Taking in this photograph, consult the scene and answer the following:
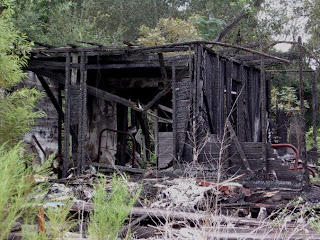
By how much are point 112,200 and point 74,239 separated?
1.92ft

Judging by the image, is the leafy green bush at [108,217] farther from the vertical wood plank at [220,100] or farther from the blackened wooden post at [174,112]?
the vertical wood plank at [220,100]

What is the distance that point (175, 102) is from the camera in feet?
31.9

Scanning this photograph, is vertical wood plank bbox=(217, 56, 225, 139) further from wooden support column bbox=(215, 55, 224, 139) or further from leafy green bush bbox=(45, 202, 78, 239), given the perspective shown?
leafy green bush bbox=(45, 202, 78, 239)

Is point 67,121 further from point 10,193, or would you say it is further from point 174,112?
point 10,193

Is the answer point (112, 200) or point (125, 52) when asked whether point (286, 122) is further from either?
point (112, 200)

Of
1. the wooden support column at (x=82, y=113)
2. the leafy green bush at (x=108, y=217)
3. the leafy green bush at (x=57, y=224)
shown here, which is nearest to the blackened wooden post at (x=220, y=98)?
the wooden support column at (x=82, y=113)

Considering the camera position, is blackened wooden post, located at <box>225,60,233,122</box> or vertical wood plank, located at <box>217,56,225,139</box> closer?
vertical wood plank, located at <box>217,56,225,139</box>

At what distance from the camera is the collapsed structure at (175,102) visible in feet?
29.8

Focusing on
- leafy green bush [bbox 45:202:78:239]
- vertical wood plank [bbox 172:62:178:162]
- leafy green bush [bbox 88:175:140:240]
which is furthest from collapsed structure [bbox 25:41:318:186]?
leafy green bush [bbox 45:202:78:239]

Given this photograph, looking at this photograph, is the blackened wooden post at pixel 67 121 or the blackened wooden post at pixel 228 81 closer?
the blackened wooden post at pixel 67 121

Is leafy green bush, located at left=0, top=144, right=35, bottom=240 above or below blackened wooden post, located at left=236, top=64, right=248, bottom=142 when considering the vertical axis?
below

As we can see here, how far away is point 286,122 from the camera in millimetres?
14969

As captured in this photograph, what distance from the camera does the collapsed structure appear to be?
29.8 feet

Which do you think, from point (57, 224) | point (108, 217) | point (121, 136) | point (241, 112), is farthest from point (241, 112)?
point (57, 224)
